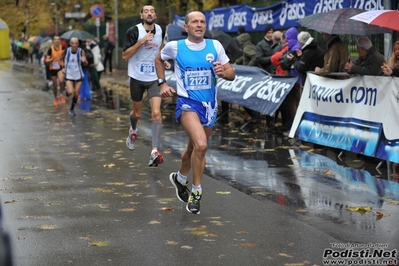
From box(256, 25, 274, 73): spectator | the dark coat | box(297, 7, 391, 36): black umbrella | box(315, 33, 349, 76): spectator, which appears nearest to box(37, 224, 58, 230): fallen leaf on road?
box(297, 7, 391, 36): black umbrella

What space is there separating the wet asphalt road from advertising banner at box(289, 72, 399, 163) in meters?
0.25

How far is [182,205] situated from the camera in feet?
28.7

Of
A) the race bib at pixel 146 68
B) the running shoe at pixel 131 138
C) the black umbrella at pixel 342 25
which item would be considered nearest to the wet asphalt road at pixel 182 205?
the running shoe at pixel 131 138

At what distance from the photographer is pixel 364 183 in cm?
1016

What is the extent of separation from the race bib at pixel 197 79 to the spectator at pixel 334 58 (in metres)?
5.87

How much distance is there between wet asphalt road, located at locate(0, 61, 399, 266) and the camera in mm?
6770

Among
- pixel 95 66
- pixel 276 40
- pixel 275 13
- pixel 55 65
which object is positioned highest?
pixel 275 13

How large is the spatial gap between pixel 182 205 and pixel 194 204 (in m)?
0.56

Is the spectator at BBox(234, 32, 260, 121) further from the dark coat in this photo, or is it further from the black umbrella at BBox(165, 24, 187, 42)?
the black umbrella at BBox(165, 24, 187, 42)

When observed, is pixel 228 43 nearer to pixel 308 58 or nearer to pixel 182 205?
pixel 308 58

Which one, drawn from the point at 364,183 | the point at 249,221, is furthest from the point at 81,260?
the point at 364,183

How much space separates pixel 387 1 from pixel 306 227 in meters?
7.58

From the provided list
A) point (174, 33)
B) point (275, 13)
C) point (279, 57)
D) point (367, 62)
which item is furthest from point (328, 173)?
point (275, 13)

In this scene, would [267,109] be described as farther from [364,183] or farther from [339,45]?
[364,183]
